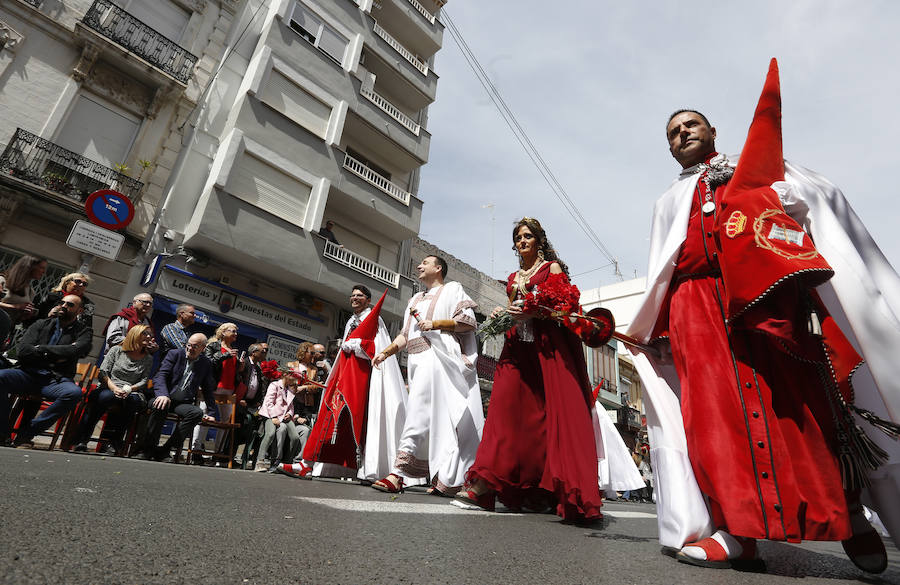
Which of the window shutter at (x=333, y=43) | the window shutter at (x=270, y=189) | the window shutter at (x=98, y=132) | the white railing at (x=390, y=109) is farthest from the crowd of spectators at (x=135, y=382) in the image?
the window shutter at (x=333, y=43)

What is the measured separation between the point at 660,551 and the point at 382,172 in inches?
639

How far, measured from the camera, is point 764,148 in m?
2.22

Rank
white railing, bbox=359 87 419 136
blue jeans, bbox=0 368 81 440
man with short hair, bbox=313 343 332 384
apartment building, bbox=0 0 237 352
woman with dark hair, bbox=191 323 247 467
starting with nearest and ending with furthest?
blue jeans, bbox=0 368 81 440
woman with dark hair, bbox=191 323 247 467
man with short hair, bbox=313 343 332 384
apartment building, bbox=0 0 237 352
white railing, bbox=359 87 419 136

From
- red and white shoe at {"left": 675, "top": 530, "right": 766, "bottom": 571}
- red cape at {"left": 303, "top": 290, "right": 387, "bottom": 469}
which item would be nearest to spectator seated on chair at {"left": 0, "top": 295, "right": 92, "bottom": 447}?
red cape at {"left": 303, "top": 290, "right": 387, "bottom": 469}

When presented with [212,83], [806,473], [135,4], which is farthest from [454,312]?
[135,4]

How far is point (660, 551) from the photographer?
2105 mm

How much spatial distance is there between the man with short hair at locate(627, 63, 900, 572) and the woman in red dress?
0.69 metres

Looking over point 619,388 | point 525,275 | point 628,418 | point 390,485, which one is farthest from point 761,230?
point 619,388

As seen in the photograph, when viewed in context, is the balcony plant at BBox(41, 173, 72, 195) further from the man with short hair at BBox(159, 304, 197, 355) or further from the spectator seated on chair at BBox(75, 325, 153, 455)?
the spectator seated on chair at BBox(75, 325, 153, 455)

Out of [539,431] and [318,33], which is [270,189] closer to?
[318,33]

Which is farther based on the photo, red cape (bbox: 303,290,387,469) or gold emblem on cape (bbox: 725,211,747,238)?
red cape (bbox: 303,290,387,469)

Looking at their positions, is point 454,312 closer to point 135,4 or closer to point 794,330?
point 794,330

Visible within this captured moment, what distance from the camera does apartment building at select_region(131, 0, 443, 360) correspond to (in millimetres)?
11891

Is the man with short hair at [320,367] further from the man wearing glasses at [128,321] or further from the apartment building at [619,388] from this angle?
the apartment building at [619,388]
